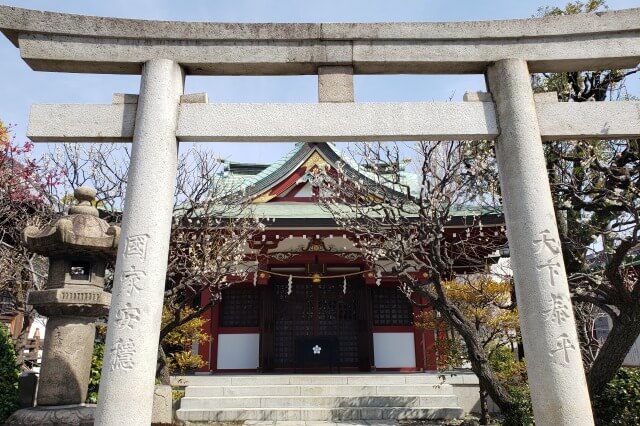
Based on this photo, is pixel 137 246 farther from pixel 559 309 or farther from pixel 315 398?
pixel 315 398

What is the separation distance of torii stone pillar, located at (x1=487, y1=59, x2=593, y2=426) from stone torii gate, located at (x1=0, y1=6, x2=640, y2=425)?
0.01 meters

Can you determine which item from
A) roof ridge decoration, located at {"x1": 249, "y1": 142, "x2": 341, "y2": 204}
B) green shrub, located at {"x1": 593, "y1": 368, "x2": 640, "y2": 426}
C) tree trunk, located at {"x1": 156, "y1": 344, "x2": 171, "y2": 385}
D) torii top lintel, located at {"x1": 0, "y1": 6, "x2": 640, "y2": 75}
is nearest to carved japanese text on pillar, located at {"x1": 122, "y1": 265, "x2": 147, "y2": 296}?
torii top lintel, located at {"x1": 0, "y1": 6, "x2": 640, "y2": 75}

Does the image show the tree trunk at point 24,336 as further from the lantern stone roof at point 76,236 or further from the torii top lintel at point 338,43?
the torii top lintel at point 338,43

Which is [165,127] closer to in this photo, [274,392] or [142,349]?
[142,349]

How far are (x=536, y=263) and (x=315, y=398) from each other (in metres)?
7.70

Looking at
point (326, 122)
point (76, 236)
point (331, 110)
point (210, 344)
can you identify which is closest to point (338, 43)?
point (331, 110)

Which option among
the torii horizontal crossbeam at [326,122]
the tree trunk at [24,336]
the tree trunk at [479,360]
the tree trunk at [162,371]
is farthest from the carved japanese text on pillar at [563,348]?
the tree trunk at [24,336]

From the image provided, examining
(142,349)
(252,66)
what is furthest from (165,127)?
(142,349)

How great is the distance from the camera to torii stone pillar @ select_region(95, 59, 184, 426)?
3.97 meters

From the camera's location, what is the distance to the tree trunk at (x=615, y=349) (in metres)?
6.55

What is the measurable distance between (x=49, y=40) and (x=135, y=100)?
1116mm

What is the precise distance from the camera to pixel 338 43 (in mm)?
5055

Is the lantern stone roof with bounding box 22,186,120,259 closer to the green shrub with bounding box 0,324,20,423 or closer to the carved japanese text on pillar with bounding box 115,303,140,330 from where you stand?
the green shrub with bounding box 0,324,20,423

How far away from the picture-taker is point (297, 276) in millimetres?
13180
